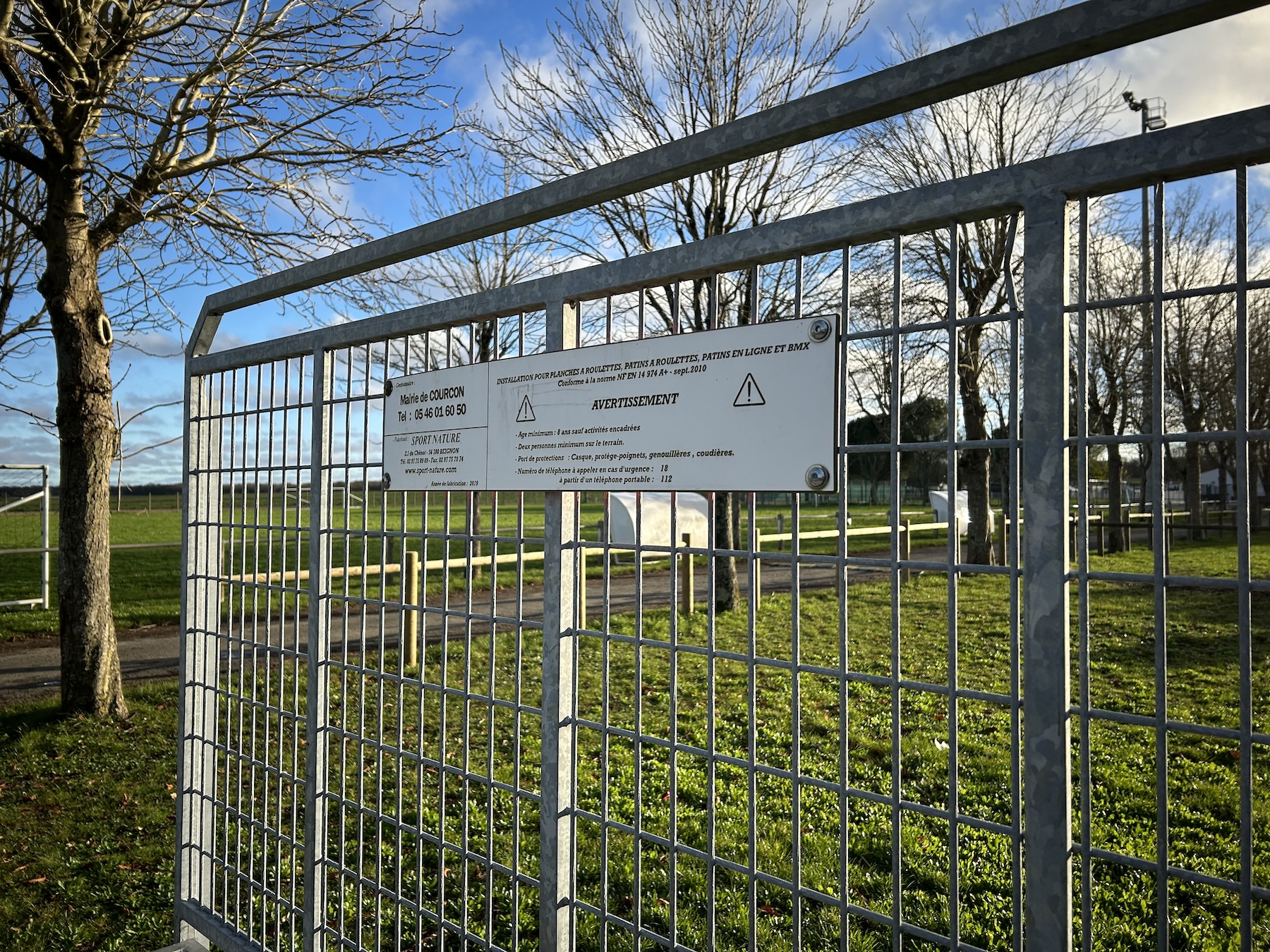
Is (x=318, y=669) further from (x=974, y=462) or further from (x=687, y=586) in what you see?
(x=974, y=462)

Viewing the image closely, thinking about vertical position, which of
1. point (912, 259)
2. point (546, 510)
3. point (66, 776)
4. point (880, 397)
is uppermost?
point (912, 259)

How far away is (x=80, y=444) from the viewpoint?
7895mm

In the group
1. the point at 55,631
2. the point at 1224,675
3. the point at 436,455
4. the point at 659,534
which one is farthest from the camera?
the point at 659,534

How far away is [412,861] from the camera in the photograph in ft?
15.9

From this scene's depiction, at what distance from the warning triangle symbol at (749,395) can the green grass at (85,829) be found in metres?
4.19

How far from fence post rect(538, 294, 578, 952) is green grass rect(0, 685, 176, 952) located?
9.65 feet

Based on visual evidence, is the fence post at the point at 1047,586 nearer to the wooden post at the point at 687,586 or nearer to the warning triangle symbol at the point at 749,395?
the warning triangle symbol at the point at 749,395

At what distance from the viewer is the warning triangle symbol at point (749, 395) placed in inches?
83.4

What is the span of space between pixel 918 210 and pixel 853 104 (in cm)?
34

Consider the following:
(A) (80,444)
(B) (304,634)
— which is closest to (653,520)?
(B) (304,634)

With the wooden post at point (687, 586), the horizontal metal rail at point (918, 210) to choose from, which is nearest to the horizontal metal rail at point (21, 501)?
the wooden post at point (687, 586)

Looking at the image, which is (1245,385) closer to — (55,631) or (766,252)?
(766,252)

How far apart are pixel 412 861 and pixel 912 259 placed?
48.2 feet

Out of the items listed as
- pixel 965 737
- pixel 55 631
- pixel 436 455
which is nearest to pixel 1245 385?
pixel 436 455
